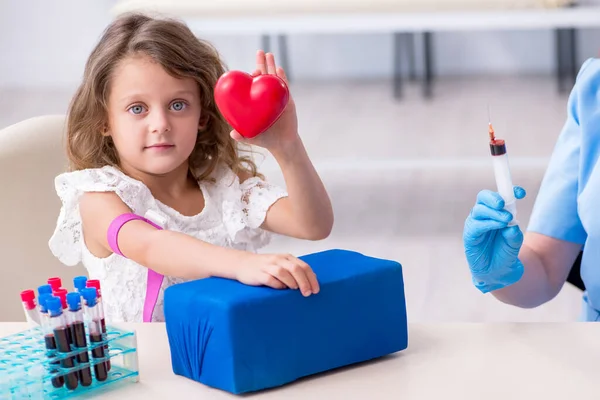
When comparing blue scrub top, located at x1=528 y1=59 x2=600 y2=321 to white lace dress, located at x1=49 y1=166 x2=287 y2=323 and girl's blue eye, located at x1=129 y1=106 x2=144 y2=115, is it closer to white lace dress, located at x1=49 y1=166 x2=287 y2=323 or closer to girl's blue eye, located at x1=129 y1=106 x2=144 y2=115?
white lace dress, located at x1=49 y1=166 x2=287 y2=323

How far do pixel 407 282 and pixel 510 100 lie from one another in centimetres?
260

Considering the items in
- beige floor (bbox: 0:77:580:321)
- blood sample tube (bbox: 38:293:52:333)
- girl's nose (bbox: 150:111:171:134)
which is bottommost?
beige floor (bbox: 0:77:580:321)

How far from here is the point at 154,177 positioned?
140 centimetres

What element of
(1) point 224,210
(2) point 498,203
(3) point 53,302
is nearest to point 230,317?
(3) point 53,302

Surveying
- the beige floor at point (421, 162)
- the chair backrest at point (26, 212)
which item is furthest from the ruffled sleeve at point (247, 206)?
the beige floor at point (421, 162)

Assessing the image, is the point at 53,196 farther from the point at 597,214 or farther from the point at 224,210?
the point at 597,214

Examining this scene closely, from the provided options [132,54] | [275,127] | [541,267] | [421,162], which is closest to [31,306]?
[275,127]

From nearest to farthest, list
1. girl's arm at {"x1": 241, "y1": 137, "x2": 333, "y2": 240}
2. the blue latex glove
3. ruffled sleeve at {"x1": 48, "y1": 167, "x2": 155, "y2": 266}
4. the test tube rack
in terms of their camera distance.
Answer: the test tube rack → the blue latex glove → girl's arm at {"x1": 241, "y1": 137, "x2": 333, "y2": 240} → ruffled sleeve at {"x1": 48, "y1": 167, "x2": 155, "y2": 266}

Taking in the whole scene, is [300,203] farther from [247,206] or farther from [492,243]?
[492,243]

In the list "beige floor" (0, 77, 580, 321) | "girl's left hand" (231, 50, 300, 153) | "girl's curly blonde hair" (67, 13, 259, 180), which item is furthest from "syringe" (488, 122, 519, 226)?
"beige floor" (0, 77, 580, 321)

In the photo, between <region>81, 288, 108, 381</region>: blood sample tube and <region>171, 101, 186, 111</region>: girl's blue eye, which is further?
<region>171, 101, 186, 111</region>: girl's blue eye

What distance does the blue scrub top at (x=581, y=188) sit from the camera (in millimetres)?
1320

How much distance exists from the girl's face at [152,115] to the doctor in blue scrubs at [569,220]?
43 cm

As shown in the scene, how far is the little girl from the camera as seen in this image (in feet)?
4.24
